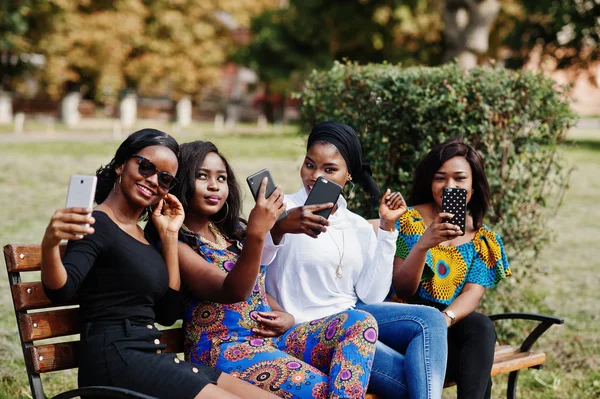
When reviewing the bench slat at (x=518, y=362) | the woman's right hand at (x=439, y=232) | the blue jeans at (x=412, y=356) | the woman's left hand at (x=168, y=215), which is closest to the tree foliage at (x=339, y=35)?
the bench slat at (x=518, y=362)

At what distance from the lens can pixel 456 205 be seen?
13.5 ft

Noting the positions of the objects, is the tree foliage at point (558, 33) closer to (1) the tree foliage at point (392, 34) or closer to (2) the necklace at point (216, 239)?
(1) the tree foliage at point (392, 34)

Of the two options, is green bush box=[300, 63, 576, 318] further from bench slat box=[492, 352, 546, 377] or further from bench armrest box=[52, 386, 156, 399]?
bench armrest box=[52, 386, 156, 399]

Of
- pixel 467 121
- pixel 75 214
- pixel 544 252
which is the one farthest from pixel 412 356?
pixel 544 252

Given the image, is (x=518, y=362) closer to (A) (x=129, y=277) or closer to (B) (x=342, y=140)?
(B) (x=342, y=140)

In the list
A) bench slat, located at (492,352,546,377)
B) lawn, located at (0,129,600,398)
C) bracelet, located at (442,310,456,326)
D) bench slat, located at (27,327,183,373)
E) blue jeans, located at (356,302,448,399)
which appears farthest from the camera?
lawn, located at (0,129,600,398)

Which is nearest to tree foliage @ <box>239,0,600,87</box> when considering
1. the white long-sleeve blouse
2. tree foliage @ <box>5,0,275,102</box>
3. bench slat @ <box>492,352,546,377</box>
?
tree foliage @ <box>5,0,275,102</box>

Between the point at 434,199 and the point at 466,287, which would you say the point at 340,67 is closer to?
the point at 434,199

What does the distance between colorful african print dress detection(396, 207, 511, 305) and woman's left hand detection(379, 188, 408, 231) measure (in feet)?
1.12

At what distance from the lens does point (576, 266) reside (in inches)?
387

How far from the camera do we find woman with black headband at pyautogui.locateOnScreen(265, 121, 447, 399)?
3.60 metres

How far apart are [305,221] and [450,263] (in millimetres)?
1196

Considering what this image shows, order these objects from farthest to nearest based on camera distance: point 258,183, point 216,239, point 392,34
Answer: point 392,34 → point 216,239 → point 258,183

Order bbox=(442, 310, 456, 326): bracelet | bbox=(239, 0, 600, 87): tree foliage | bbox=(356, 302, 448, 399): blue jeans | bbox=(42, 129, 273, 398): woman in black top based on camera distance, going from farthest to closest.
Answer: bbox=(239, 0, 600, 87): tree foliage
bbox=(442, 310, 456, 326): bracelet
bbox=(356, 302, 448, 399): blue jeans
bbox=(42, 129, 273, 398): woman in black top
